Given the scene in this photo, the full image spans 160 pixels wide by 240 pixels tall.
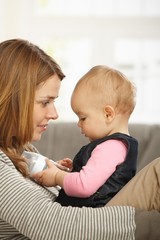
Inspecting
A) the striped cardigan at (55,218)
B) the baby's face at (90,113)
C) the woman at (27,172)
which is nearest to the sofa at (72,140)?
the woman at (27,172)

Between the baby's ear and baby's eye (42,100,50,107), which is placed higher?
baby's eye (42,100,50,107)

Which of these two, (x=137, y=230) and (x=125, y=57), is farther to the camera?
(x=125, y=57)

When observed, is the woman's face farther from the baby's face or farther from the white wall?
the white wall

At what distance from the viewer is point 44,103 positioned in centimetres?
168

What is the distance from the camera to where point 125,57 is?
4.17 meters

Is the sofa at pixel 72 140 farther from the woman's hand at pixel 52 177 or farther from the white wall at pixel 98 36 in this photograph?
the white wall at pixel 98 36

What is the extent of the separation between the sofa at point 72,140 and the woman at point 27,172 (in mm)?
791

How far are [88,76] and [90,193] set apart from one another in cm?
40

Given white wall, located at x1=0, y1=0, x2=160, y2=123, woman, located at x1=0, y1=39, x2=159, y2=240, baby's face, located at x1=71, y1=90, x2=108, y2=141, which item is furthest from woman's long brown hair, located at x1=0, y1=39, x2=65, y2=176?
white wall, located at x1=0, y1=0, x2=160, y2=123

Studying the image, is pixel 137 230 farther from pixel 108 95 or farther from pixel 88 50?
pixel 88 50

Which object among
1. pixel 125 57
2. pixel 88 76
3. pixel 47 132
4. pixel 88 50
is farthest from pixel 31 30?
pixel 88 76

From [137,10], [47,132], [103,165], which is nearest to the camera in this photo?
[103,165]

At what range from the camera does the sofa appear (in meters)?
2.61

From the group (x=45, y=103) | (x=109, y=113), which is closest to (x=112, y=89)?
(x=109, y=113)
